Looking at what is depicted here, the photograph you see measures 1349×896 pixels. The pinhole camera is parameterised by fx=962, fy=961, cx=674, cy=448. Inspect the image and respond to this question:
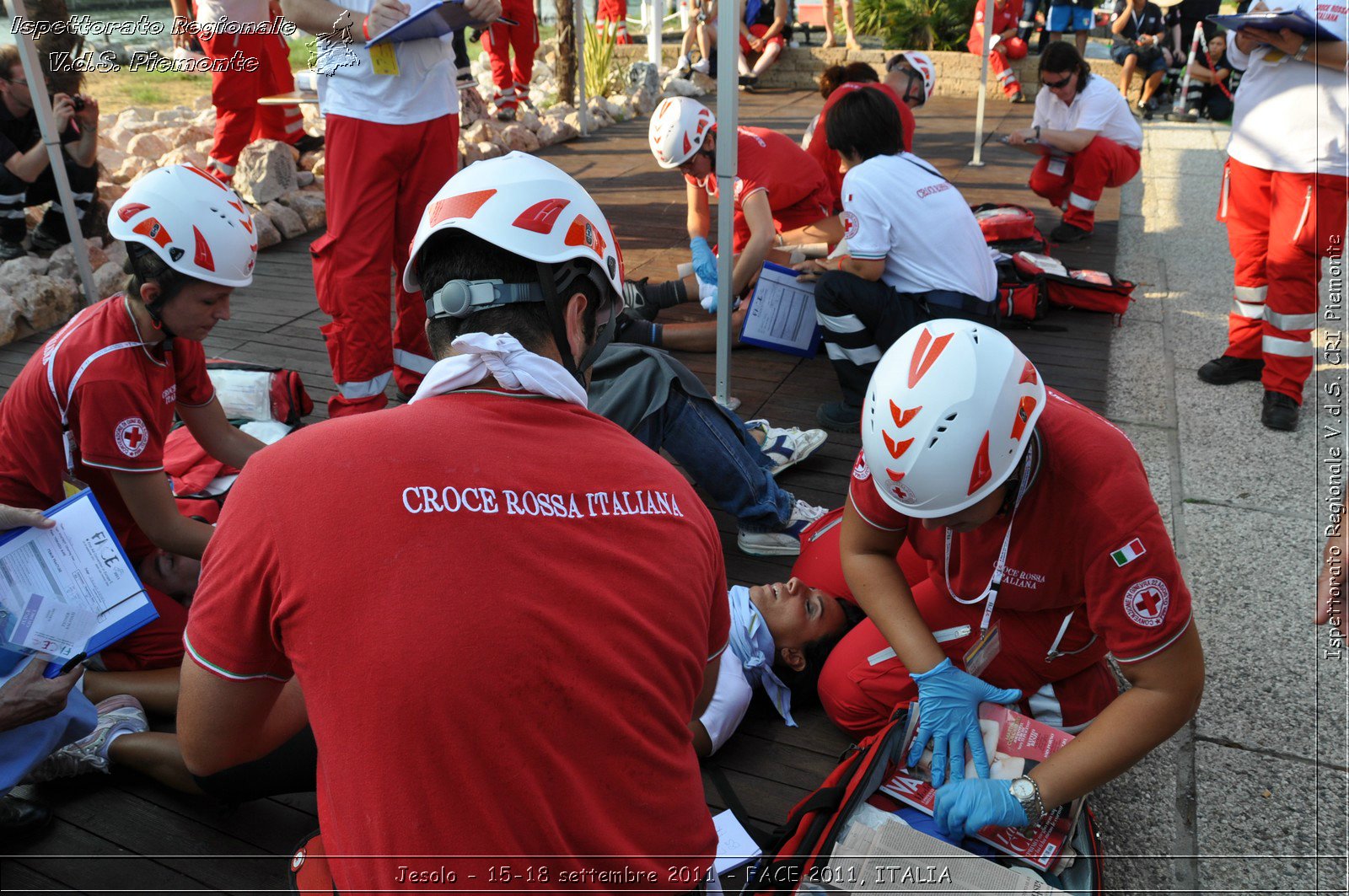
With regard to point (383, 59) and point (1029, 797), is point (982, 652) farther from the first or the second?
point (383, 59)

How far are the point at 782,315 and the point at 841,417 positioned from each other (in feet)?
2.40

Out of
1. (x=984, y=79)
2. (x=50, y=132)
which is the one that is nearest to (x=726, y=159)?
(x=50, y=132)

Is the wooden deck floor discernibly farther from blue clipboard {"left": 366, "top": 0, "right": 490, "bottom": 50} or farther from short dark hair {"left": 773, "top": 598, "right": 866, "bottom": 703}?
blue clipboard {"left": 366, "top": 0, "right": 490, "bottom": 50}

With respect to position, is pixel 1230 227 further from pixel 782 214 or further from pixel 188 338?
pixel 188 338

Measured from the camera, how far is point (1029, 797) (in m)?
1.93

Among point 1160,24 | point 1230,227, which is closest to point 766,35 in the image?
point 1160,24

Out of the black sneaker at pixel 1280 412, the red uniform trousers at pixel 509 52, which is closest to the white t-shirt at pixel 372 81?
the black sneaker at pixel 1280 412

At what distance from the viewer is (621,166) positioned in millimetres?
8344

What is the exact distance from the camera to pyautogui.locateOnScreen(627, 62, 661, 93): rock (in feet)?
35.0

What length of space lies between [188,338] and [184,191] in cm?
40

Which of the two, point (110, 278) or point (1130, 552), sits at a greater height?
point (1130, 552)

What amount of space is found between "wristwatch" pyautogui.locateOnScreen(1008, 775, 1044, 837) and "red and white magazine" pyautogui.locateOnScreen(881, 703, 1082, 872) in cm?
5

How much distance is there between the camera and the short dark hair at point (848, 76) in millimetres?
5875

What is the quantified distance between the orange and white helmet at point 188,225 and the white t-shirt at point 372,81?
3.62 feet
